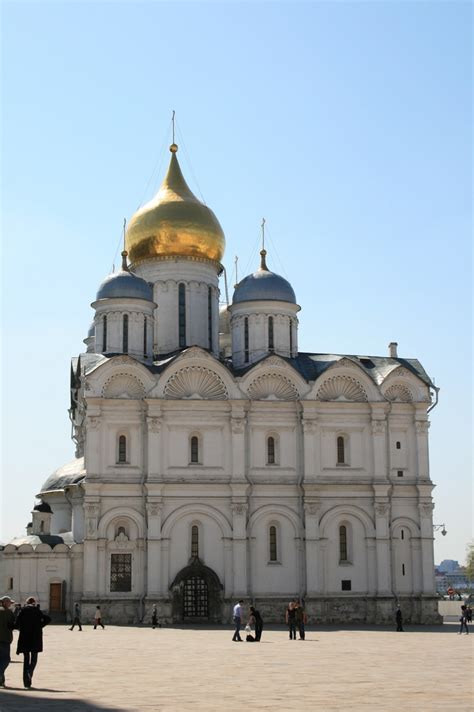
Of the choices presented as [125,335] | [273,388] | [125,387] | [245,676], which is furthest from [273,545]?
[245,676]

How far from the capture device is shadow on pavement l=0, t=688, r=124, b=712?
13.3 metres

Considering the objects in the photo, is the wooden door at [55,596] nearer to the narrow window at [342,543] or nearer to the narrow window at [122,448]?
the narrow window at [122,448]

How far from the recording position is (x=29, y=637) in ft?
53.0

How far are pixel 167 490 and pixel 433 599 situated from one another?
12053mm

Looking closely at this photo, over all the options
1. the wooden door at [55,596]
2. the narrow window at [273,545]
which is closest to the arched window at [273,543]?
the narrow window at [273,545]

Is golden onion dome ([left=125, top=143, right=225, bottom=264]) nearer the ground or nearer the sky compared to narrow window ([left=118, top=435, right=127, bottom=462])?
nearer the sky

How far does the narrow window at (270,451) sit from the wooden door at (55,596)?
995 cm

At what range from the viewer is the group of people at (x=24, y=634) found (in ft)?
51.8

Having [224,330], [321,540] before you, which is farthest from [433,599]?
[224,330]

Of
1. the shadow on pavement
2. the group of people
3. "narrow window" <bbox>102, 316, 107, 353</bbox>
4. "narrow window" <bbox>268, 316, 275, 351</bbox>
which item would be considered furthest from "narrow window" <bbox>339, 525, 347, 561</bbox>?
the shadow on pavement

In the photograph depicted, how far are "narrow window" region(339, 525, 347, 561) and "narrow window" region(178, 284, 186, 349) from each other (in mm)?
11535

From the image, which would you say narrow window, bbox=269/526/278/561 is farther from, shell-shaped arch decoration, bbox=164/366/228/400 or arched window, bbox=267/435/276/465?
shell-shaped arch decoration, bbox=164/366/228/400

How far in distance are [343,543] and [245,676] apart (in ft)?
83.9

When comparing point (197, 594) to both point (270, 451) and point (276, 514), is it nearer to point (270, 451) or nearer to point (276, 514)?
point (276, 514)
